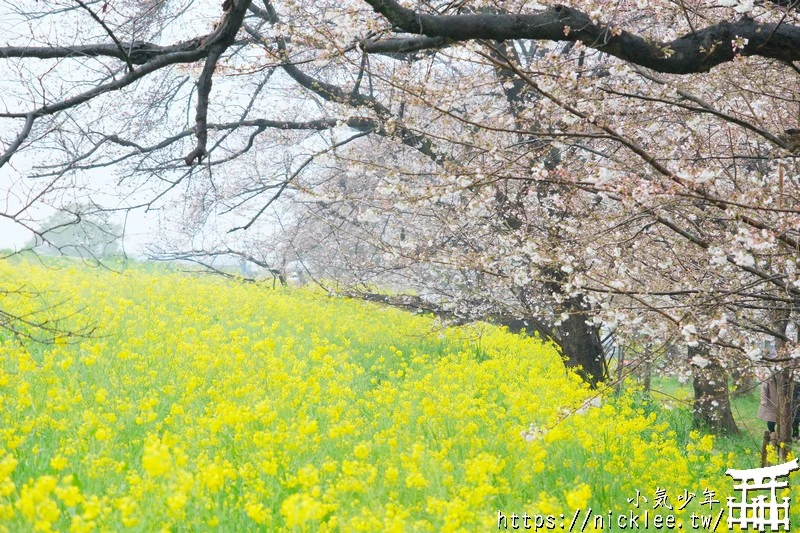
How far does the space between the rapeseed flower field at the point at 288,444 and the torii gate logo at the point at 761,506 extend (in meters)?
0.22

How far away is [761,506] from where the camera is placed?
16.7 feet

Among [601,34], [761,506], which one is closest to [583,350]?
[761,506]

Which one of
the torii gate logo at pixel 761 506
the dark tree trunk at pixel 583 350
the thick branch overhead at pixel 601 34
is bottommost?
the torii gate logo at pixel 761 506

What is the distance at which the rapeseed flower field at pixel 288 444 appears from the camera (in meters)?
A: 3.73

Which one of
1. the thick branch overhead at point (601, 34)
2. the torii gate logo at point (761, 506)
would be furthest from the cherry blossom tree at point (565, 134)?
the torii gate logo at point (761, 506)

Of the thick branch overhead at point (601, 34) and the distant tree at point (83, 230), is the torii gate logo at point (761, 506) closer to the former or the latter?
the thick branch overhead at point (601, 34)

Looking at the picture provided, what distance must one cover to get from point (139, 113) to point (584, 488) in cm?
878

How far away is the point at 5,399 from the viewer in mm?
5492

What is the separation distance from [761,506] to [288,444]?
130 inches

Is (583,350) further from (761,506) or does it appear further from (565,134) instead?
(565,134)

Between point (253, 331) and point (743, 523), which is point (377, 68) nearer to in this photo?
point (253, 331)

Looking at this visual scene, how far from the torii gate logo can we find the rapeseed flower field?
22cm

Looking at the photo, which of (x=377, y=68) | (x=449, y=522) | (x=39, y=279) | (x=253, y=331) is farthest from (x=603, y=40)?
(x=39, y=279)

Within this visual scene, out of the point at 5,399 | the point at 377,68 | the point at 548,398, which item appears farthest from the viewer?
the point at 377,68
